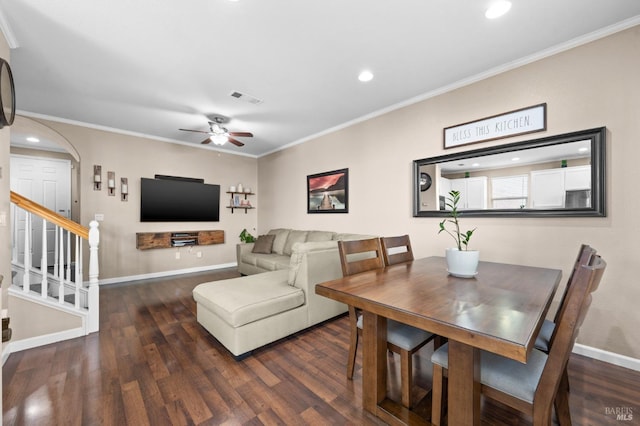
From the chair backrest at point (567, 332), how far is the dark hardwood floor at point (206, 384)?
70 centimetres

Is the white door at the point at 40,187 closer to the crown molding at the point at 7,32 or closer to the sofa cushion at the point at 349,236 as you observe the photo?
the crown molding at the point at 7,32

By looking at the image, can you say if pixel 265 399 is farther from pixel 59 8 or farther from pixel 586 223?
pixel 59 8

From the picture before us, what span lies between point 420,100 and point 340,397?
321cm

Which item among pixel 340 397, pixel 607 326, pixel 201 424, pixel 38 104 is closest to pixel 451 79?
pixel 607 326

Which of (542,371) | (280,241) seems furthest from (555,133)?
(280,241)

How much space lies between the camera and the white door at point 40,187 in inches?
201

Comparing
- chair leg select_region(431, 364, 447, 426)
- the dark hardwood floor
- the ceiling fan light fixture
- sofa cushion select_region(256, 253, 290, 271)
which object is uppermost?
the ceiling fan light fixture

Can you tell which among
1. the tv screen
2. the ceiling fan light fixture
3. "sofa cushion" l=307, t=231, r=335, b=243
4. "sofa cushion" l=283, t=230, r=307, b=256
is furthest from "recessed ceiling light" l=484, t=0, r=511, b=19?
the tv screen

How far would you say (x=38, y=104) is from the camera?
11.3 ft

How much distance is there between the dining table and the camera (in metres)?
0.96

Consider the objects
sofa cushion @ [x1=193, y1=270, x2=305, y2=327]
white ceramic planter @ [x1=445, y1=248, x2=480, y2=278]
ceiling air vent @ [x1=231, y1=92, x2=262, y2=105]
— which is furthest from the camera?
ceiling air vent @ [x1=231, y1=92, x2=262, y2=105]

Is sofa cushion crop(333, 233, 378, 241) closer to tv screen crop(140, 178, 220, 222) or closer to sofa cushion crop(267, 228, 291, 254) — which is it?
sofa cushion crop(267, 228, 291, 254)

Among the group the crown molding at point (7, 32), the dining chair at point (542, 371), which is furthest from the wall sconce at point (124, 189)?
the dining chair at point (542, 371)

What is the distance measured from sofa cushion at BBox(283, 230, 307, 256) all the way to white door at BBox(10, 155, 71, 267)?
4808 millimetres
